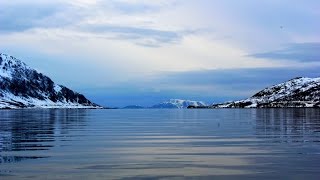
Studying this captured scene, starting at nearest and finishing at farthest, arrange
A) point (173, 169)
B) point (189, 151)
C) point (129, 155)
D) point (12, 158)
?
1. point (173, 169)
2. point (12, 158)
3. point (129, 155)
4. point (189, 151)

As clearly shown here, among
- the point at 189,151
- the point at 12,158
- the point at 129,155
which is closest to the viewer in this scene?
the point at 12,158

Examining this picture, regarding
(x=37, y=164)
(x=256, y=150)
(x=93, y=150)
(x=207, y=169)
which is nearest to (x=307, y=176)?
(x=207, y=169)

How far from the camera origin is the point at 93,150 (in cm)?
3716

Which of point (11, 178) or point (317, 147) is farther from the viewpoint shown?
point (317, 147)

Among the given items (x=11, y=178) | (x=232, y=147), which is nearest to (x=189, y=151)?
(x=232, y=147)

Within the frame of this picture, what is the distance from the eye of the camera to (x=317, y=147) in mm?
38188

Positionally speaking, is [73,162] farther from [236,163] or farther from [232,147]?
[232,147]

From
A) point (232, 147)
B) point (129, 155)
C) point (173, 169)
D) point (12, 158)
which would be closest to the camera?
point (173, 169)

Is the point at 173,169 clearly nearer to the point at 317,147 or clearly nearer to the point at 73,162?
the point at 73,162

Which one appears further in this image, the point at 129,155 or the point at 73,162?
the point at 129,155

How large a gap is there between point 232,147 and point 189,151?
458 centimetres

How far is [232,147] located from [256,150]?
Result: 2.92m

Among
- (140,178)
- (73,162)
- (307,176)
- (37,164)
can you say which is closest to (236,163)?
(307,176)

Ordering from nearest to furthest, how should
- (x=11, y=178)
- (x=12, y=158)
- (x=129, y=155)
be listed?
(x=11, y=178)
(x=12, y=158)
(x=129, y=155)
